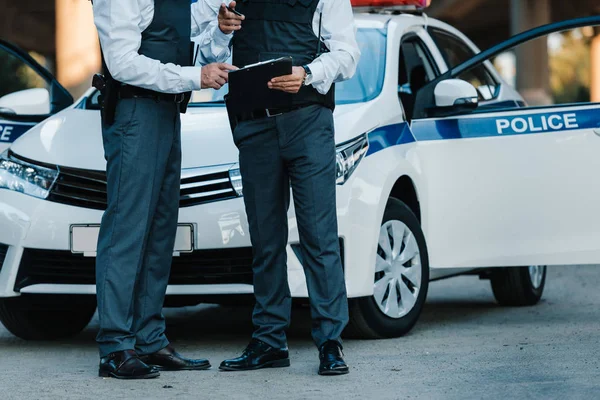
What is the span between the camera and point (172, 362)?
5281 mm

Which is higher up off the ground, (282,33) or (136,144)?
(282,33)

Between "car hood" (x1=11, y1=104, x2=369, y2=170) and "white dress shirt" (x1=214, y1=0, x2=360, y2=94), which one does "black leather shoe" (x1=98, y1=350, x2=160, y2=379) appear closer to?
"car hood" (x1=11, y1=104, x2=369, y2=170)

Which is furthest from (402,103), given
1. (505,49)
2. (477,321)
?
(477,321)

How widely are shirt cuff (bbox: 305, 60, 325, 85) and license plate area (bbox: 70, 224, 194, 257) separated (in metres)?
0.97

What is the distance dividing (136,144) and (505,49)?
2.20 metres

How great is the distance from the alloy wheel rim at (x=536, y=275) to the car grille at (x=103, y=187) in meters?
2.72

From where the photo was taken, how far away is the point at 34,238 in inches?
226

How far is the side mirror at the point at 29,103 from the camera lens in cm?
679

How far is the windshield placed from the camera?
20.7ft

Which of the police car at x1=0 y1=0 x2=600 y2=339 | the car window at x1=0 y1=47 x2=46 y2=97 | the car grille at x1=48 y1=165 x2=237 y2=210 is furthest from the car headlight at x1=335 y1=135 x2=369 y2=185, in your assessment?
the car window at x1=0 y1=47 x2=46 y2=97

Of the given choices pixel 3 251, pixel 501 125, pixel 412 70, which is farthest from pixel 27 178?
pixel 501 125

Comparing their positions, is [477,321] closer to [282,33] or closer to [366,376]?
[366,376]

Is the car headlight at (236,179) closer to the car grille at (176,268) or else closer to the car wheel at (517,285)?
the car grille at (176,268)

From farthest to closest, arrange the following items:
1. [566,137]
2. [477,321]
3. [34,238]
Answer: [477,321] < [566,137] < [34,238]
